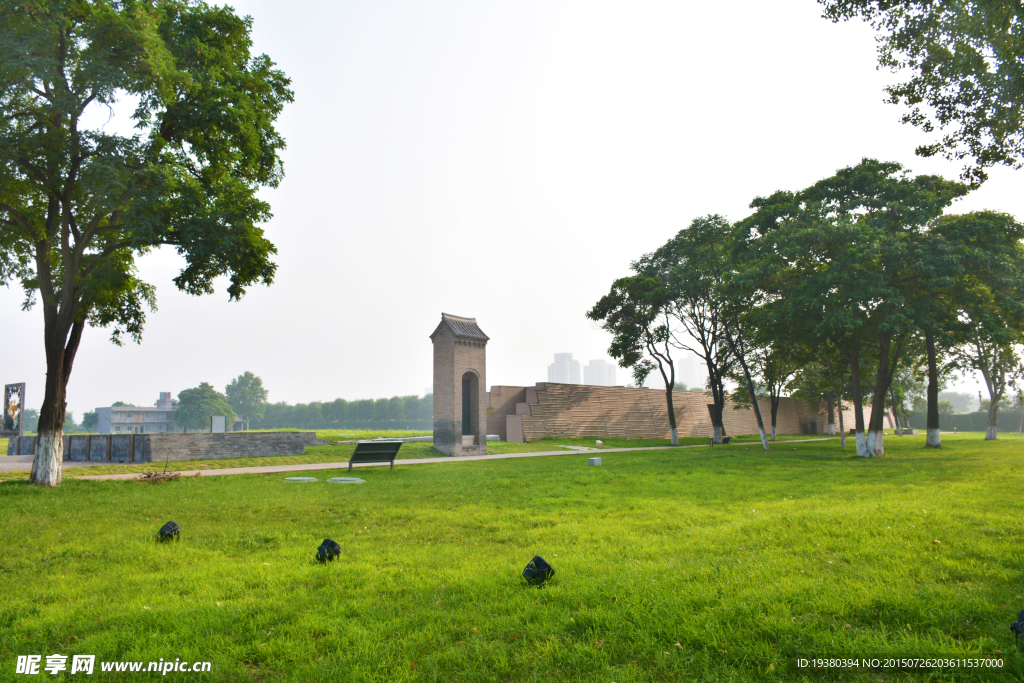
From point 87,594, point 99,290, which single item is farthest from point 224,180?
point 87,594

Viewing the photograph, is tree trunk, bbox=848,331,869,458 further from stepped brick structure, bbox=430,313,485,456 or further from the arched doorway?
the arched doorway

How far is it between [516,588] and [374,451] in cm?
1170

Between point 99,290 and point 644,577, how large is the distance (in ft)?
43.4

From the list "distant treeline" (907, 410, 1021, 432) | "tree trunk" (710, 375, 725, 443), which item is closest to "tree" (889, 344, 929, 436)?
"distant treeline" (907, 410, 1021, 432)

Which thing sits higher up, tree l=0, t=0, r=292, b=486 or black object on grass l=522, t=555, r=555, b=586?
tree l=0, t=0, r=292, b=486

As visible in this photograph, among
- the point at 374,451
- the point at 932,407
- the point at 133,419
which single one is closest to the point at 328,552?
the point at 374,451

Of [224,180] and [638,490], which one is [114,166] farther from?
[638,490]

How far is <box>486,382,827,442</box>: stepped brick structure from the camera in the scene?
36750 mm

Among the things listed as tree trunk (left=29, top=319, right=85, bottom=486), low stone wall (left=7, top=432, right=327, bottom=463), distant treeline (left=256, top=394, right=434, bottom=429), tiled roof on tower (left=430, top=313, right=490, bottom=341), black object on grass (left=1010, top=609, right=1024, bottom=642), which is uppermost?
tiled roof on tower (left=430, top=313, right=490, bottom=341)

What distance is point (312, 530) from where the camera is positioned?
290 inches

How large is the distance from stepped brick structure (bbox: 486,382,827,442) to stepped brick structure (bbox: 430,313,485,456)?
32.0ft

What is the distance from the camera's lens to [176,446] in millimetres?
18453

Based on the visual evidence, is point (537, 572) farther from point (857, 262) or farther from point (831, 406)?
point (831, 406)

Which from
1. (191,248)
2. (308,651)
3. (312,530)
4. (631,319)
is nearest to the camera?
(308,651)
